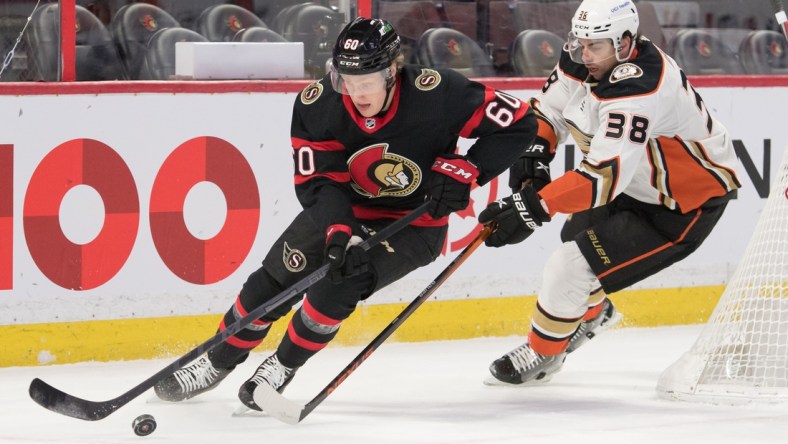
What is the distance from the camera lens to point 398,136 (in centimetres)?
365

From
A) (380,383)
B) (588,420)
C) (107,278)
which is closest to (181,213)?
(107,278)

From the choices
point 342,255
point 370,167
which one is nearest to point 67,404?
point 342,255

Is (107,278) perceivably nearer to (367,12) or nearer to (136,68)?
(136,68)

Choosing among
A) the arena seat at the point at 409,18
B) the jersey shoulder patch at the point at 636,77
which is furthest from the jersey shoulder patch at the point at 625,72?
the arena seat at the point at 409,18

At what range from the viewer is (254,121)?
470cm

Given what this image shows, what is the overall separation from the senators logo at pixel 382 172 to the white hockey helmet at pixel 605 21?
0.59 m

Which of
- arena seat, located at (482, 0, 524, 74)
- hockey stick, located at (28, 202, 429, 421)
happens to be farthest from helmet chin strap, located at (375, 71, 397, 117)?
arena seat, located at (482, 0, 524, 74)

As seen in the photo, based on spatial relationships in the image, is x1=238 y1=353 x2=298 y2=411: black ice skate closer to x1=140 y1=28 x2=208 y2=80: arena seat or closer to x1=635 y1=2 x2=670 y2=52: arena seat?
x1=140 y1=28 x2=208 y2=80: arena seat

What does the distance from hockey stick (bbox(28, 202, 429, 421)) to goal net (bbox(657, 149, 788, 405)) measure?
1.02 meters

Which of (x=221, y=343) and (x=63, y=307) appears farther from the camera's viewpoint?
(x=63, y=307)

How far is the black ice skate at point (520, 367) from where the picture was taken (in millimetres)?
4238

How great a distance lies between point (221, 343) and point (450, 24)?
75.5 inches

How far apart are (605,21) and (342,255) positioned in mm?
966

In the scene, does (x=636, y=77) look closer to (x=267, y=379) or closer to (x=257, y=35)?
(x=267, y=379)
